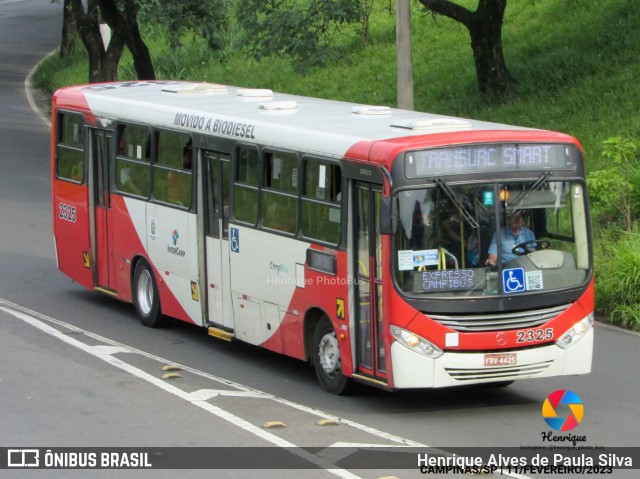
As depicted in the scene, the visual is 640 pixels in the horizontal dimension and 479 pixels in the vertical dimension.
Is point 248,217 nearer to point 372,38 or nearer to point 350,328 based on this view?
point 350,328

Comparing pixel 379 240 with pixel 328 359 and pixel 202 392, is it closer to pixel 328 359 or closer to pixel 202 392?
pixel 328 359

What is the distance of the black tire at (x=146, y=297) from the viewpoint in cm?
1650

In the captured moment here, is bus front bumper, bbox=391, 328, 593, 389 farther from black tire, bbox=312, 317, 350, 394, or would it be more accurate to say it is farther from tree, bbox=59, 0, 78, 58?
tree, bbox=59, 0, 78, 58

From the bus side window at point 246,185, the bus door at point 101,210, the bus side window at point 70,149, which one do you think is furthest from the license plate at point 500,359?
the bus side window at point 70,149

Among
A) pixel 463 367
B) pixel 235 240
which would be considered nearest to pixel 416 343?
pixel 463 367

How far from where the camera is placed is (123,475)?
9.73 m

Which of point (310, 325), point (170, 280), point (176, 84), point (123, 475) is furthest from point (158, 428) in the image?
point (176, 84)

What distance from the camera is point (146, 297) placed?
55.3 feet

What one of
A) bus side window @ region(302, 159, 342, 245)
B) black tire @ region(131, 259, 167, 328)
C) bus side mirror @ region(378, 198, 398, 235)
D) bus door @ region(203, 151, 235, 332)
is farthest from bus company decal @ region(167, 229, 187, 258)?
bus side mirror @ region(378, 198, 398, 235)

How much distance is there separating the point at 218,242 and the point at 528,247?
4367mm

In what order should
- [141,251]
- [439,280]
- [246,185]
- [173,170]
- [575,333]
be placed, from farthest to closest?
1. [141,251]
2. [173,170]
3. [246,185]
4. [575,333]
5. [439,280]

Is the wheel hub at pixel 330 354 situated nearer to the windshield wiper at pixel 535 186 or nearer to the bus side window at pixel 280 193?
the bus side window at pixel 280 193

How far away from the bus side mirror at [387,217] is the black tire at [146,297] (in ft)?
18.6

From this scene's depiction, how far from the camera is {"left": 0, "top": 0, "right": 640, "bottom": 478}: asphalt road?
1088 cm
